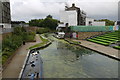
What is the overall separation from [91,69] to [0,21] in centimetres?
2659

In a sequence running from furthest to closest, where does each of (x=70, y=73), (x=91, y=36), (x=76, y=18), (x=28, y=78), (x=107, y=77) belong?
(x=76, y=18) → (x=91, y=36) → (x=70, y=73) → (x=107, y=77) → (x=28, y=78)

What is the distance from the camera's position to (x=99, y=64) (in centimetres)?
1420

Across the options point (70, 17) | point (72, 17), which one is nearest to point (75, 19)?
point (72, 17)

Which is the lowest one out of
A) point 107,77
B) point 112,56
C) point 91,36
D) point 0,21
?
point 107,77

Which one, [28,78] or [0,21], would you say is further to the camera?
[0,21]

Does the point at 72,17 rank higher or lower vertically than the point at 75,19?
higher

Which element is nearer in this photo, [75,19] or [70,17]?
[75,19]

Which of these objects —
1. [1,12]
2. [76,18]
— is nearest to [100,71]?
[1,12]

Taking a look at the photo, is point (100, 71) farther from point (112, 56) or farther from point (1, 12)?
point (1, 12)

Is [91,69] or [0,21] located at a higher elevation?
[0,21]

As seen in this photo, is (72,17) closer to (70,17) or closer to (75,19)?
(70,17)

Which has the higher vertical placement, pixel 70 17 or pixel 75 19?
pixel 70 17

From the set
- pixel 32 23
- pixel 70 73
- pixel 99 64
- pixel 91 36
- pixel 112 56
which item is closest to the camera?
pixel 70 73

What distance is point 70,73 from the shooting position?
1148 cm
